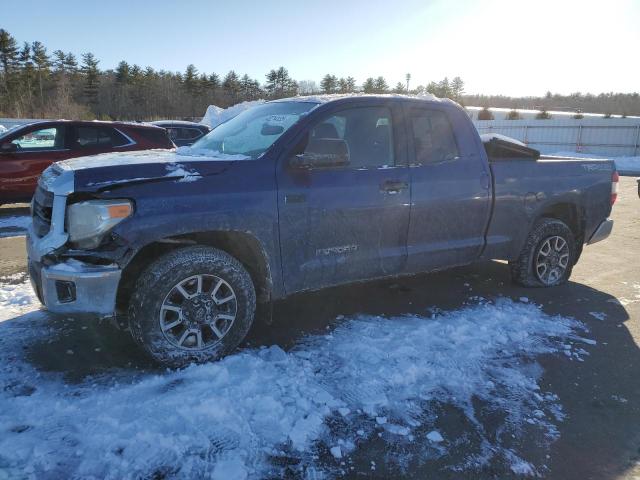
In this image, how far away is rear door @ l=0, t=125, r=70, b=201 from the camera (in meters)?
7.96

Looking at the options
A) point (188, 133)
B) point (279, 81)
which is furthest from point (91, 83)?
point (188, 133)

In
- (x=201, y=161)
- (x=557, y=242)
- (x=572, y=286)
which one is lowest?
(x=572, y=286)

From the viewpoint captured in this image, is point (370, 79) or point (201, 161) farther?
point (370, 79)

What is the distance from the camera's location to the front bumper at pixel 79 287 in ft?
9.39

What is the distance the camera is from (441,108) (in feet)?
14.4

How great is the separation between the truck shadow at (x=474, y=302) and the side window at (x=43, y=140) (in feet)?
17.5

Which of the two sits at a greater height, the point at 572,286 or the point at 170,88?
the point at 170,88

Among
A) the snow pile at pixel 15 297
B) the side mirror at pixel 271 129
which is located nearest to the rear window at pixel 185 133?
the snow pile at pixel 15 297

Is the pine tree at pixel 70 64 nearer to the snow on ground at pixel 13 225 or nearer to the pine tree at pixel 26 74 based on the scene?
the pine tree at pixel 26 74

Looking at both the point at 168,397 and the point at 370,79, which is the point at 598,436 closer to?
the point at 168,397

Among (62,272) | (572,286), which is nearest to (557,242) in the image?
(572,286)

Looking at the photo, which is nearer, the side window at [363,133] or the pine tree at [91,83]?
the side window at [363,133]

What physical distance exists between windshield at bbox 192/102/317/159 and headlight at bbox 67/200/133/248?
101 cm

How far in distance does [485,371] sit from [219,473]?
1.97 m
